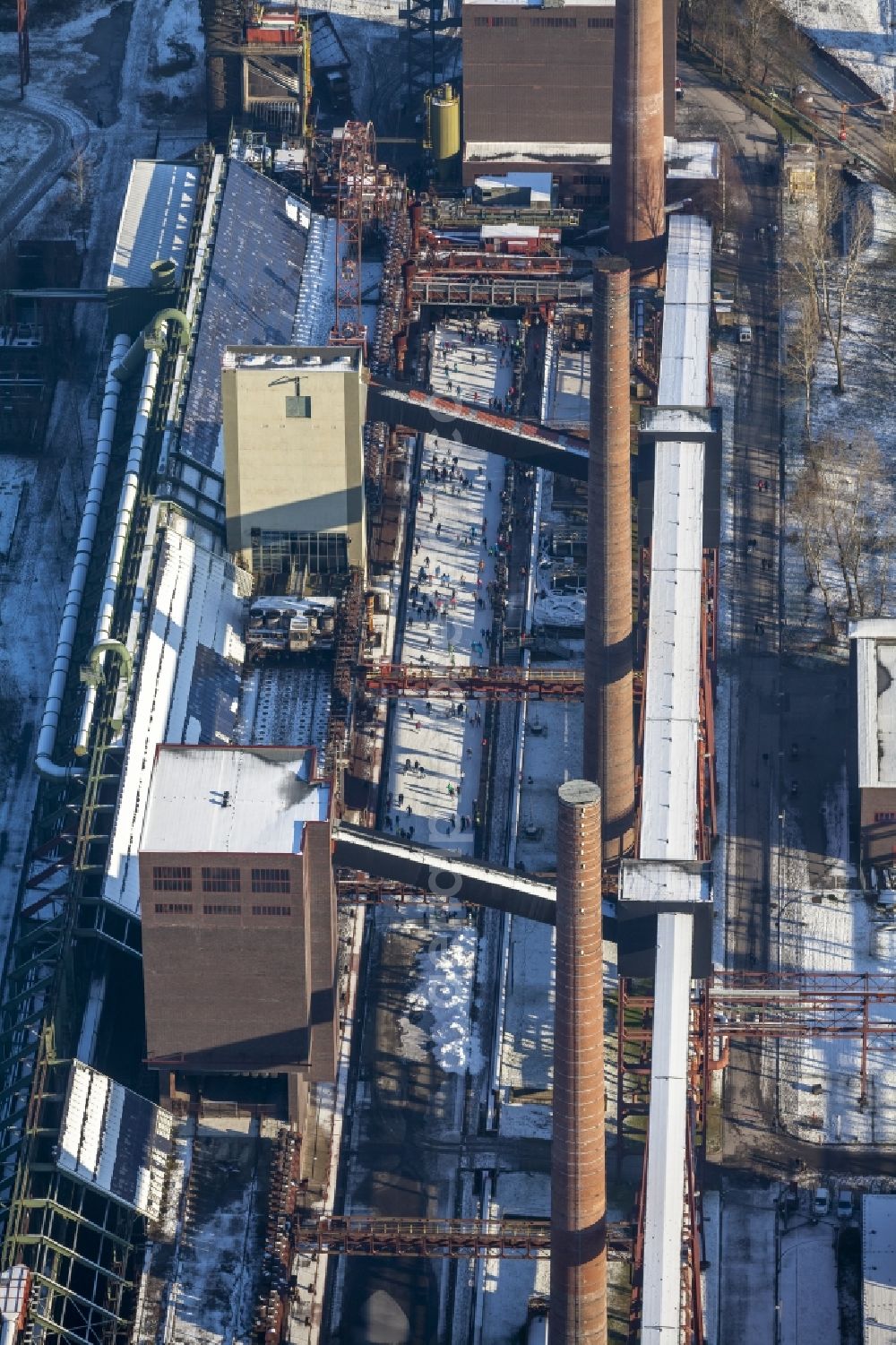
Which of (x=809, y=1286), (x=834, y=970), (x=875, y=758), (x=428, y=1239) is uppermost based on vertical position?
(x=875, y=758)

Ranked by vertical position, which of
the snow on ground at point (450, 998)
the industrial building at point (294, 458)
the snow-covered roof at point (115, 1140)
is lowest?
the snow-covered roof at point (115, 1140)

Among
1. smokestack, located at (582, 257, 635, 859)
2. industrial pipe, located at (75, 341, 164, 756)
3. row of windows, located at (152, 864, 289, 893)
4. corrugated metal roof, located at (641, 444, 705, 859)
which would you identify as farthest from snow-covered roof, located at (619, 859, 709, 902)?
industrial pipe, located at (75, 341, 164, 756)

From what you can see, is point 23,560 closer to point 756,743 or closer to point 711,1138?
point 756,743

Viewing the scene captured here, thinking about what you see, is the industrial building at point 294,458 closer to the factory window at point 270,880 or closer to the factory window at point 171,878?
the factory window at point 171,878

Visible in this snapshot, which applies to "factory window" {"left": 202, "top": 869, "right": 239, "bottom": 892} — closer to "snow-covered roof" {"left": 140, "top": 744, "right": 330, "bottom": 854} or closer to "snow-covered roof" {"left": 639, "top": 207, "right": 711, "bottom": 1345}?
"snow-covered roof" {"left": 140, "top": 744, "right": 330, "bottom": 854}

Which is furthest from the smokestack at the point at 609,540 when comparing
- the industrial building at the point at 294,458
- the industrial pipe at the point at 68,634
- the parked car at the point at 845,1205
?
the industrial pipe at the point at 68,634

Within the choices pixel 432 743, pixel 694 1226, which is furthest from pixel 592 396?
pixel 694 1226

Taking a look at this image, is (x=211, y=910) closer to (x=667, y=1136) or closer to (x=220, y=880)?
(x=220, y=880)

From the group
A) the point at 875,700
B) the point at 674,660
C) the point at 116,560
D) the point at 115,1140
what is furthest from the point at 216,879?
the point at 875,700
